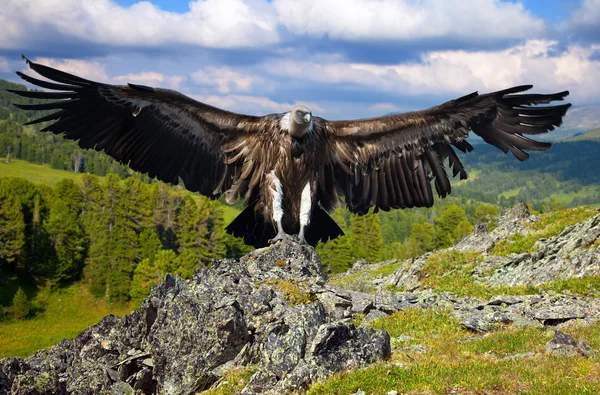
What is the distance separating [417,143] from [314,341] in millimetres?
6310

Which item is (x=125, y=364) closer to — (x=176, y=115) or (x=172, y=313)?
(x=172, y=313)

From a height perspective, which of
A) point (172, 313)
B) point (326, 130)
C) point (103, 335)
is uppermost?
point (326, 130)

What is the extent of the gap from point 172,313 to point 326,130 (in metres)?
5.87

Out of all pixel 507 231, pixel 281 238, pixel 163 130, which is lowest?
pixel 507 231

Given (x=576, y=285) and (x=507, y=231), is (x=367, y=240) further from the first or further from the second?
(x=576, y=285)

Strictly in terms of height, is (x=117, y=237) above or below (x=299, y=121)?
below

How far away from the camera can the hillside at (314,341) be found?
9625 millimetres

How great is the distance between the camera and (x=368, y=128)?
1407cm

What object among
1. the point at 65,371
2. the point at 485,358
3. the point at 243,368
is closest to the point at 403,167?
the point at 485,358

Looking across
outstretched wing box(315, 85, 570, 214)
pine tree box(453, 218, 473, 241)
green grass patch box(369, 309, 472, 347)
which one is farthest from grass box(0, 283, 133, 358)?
pine tree box(453, 218, 473, 241)

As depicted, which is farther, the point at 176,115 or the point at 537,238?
the point at 537,238

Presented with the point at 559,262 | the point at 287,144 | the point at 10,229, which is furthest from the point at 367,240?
the point at 287,144

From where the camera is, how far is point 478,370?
970 cm

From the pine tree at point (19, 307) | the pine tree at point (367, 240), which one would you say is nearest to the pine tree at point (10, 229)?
the pine tree at point (19, 307)
